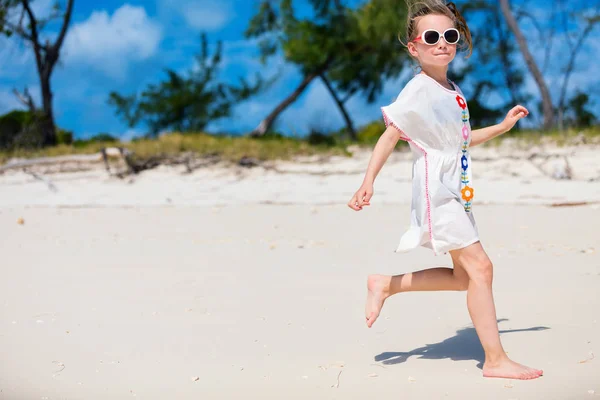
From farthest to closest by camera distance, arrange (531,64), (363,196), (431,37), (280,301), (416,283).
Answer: (531,64) → (280,301) → (416,283) → (431,37) → (363,196)

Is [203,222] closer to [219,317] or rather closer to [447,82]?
[219,317]

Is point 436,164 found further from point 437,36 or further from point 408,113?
point 437,36

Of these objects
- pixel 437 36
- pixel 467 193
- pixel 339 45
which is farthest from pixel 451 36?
pixel 339 45

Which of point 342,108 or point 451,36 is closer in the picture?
point 451,36

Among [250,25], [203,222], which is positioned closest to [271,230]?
[203,222]

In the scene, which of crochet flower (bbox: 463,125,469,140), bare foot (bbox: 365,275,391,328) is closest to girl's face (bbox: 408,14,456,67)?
crochet flower (bbox: 463,125,469,140)

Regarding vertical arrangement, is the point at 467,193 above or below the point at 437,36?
below

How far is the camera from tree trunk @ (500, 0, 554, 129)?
11328 mm

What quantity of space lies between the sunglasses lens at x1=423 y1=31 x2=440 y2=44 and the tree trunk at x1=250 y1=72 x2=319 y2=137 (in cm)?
967

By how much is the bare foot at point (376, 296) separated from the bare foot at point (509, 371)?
461mm

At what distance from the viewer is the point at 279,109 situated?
12500 mm

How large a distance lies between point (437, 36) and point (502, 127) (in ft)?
1.60

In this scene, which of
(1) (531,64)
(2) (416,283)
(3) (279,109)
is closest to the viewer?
(2) (416,283)

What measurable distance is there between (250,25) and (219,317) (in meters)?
9.47
